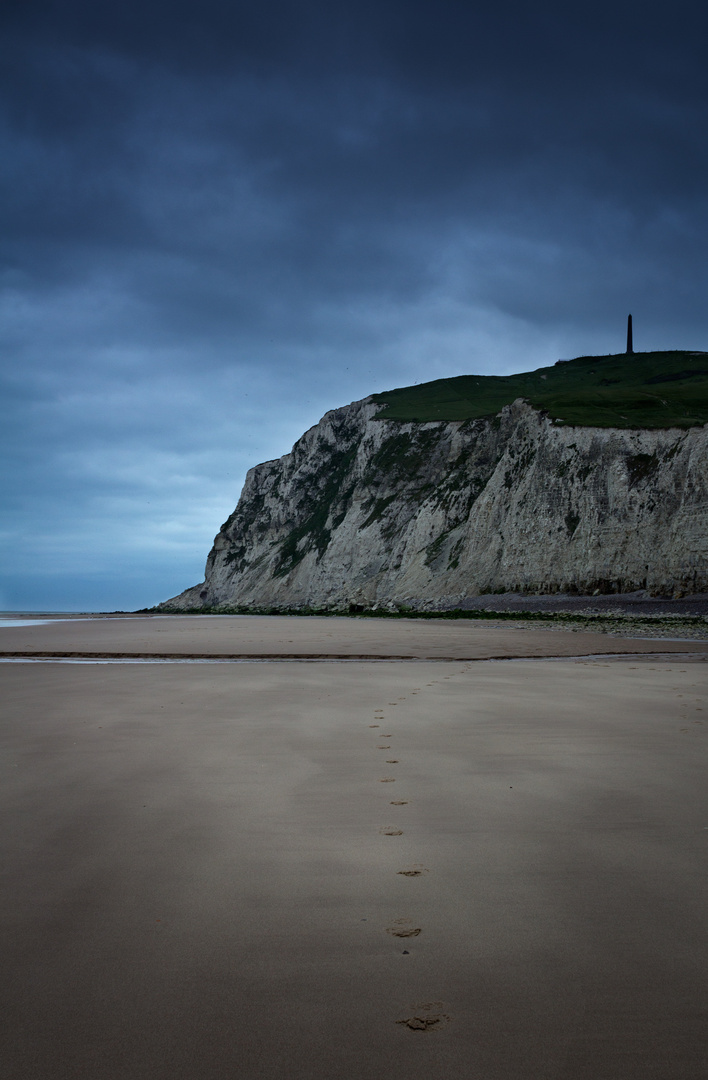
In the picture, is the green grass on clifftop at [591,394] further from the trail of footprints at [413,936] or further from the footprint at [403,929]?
the footprint at [403,929]

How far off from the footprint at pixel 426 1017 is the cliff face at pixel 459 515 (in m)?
39.6

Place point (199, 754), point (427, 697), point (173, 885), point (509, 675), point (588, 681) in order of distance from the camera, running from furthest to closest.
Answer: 1. point (509, 675)
2. point (588, 681)
3. point (427, 697)
4. point (199, 754)
5. point (173, 885)

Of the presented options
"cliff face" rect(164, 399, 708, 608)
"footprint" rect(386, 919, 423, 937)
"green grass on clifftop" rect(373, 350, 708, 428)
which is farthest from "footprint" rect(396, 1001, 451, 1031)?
"green grass on clifftop" rect(373, 350, 708, 428)

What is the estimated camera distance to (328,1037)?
1945mm

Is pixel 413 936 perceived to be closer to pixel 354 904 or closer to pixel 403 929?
pixel 403 929

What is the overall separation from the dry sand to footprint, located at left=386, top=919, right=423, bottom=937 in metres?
0.02

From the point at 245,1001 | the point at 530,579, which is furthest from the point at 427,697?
the point at 530,579

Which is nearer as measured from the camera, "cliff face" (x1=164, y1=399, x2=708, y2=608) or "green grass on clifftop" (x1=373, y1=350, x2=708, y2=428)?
"cliff face" (x1=164, y1=399, x2=708, y2=608)

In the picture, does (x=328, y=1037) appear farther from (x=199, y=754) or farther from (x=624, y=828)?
(x=199, y=754)

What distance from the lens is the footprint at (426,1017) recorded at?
78.5 inches

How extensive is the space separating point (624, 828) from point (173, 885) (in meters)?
2.20

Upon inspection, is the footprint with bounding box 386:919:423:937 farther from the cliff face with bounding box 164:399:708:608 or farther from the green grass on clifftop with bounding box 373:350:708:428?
the green grass on clifftop with bounding box 373:350:708:428

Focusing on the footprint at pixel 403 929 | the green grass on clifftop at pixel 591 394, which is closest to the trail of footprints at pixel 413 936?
the footprint at pixel 403 929

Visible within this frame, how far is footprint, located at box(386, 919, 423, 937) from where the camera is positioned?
2502 millimetres
